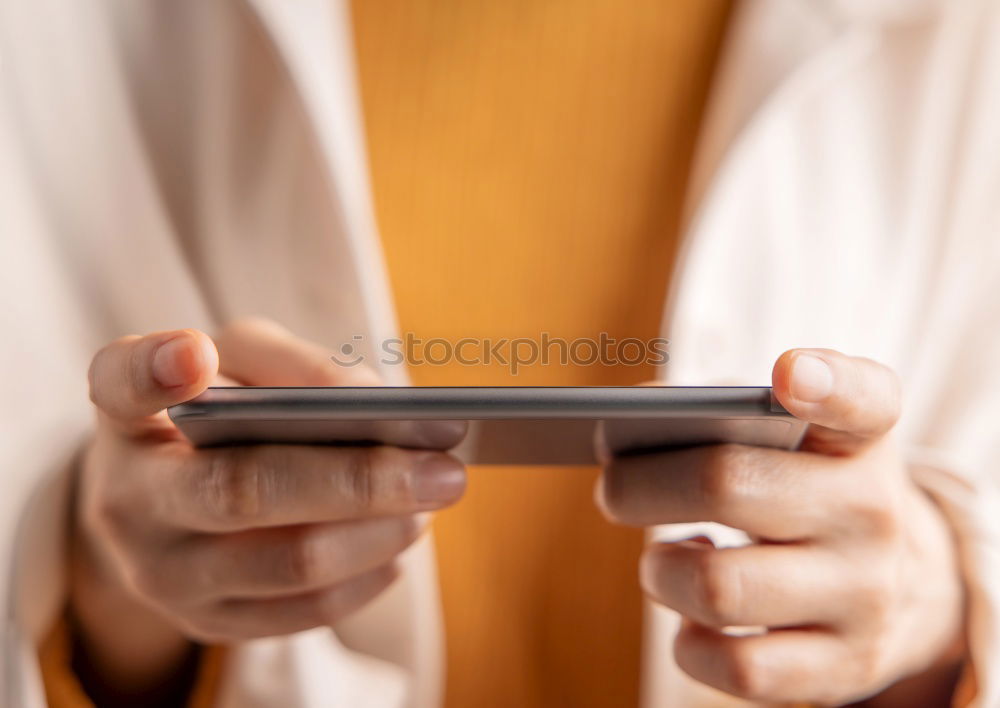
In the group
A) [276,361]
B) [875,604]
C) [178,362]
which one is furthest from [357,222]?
[875,604]

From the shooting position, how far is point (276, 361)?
0.37 meters

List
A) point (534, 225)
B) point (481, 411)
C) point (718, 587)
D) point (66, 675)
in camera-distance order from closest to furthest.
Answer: point (481, 411)
point (718, 587)
point (66, 675)
point (534, 225)

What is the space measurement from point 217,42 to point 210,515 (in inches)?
14.5

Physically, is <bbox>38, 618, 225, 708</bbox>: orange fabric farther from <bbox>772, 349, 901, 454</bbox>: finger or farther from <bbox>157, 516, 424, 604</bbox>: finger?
<bbox>772, 349, 901, 454</bbox>: finger

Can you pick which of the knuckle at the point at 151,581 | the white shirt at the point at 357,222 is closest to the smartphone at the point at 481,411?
the knuckle at the point at 151,581

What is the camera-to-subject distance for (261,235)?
56cm

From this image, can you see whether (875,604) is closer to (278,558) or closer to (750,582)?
(750,582)

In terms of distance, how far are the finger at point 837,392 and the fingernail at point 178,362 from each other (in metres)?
0.19

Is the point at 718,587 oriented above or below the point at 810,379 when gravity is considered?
below

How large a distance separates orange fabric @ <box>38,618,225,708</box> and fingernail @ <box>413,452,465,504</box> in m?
0.26

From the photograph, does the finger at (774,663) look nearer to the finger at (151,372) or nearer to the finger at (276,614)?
the finger at (276,614)

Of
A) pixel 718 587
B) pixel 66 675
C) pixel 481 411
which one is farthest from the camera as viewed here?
pixel 66 675

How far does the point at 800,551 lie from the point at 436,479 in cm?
18

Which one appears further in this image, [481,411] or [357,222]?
[357,222]
